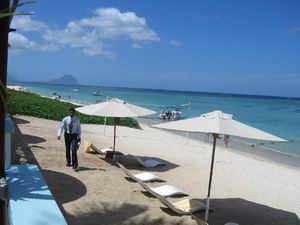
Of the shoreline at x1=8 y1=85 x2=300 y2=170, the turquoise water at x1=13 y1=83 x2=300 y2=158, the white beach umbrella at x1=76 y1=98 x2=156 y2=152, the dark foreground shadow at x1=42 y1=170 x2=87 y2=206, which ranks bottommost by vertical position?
the turquoise water at x1=13 y1=83 x2=300 y2=158

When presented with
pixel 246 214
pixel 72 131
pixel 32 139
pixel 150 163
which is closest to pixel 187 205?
pixel 246 214

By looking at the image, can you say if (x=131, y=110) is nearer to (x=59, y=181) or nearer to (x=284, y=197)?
(x=59, y=181)

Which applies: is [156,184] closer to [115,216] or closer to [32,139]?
[115,216]

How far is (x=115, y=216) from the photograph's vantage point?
311 inches

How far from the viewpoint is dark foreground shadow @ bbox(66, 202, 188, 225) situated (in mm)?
7452

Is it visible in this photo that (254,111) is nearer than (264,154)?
No

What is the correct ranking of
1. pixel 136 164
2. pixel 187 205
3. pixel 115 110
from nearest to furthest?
pixel 187 205
pixel 115 110
pixel 136 164

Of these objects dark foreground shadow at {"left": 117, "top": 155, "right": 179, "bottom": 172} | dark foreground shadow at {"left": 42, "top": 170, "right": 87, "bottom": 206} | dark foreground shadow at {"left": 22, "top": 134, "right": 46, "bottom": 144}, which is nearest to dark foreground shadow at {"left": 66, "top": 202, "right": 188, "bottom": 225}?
dark foreground shadow at {"left": 42, "top": 170, "right": 87, "bottom": 206}

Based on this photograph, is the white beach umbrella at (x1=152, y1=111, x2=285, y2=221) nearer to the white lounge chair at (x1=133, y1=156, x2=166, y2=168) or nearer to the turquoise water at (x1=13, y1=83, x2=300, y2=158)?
the white lounge chair at (x1=133, y1=156, x2=166, y2=168)

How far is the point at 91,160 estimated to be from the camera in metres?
13.0

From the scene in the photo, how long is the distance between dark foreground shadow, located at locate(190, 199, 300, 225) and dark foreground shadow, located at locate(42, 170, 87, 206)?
2.46 m

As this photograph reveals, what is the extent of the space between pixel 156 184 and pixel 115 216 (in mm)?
3209

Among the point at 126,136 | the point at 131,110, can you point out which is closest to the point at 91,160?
the point at 131,110

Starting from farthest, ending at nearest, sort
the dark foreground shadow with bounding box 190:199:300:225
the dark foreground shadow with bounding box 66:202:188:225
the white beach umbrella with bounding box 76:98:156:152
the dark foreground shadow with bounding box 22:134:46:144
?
the dark foreground shadow with bounding box 22:134:46:144 → the white beach umbrella with bounding box 76:98:156:152 → the dark foreground shadow with bounding box 190:199:300:225 → the dark foreground shadow with bounding box 66:202:188:225
